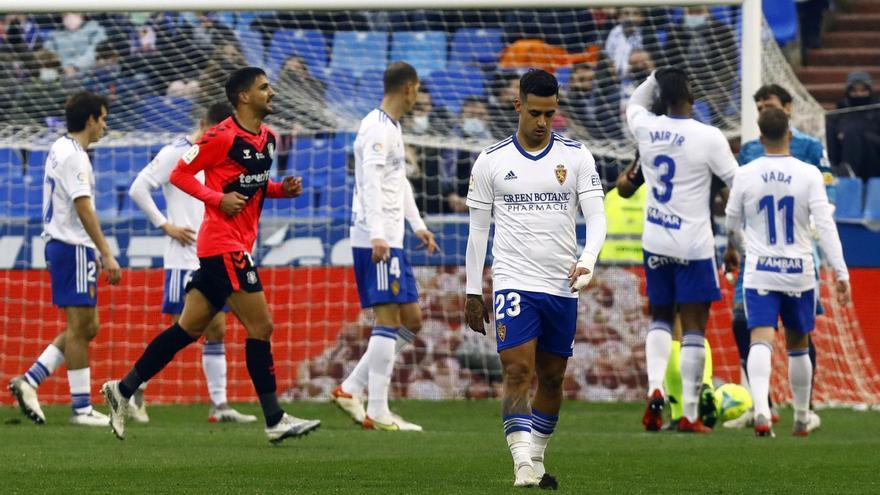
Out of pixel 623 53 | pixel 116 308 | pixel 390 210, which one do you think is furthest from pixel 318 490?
pixel 623 53

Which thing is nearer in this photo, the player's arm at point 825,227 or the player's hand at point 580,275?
the player's hand at point 580,275

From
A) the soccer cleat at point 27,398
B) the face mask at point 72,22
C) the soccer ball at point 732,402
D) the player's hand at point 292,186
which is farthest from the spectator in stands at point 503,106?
the player's hand at point 292,186

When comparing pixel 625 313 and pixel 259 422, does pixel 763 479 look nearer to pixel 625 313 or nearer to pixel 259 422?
pixel 259 422

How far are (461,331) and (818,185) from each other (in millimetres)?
5081

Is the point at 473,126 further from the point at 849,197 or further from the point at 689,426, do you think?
the point at 689,426

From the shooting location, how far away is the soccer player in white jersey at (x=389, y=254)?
10.2m

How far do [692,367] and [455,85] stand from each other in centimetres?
714

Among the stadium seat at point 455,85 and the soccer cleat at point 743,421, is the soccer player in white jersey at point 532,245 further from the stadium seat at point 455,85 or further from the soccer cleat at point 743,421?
the stadium seat at point 455,85

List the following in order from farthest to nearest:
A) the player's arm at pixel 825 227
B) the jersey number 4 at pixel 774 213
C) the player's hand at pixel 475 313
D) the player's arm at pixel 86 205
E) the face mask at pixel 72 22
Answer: the face mask at pixel 72 22, the player's arm at pixel 86 205, the jersey number 4 at pixel 774 213, the player's arm at pixel 825 227, the player's hand at pixel 475 313

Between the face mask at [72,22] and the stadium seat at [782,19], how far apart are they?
29.9 ft

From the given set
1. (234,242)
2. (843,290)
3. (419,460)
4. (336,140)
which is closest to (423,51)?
(336,140)

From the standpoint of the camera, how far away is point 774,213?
949cm

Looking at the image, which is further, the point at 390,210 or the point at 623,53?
the point at 623,53

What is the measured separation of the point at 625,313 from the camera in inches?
544
